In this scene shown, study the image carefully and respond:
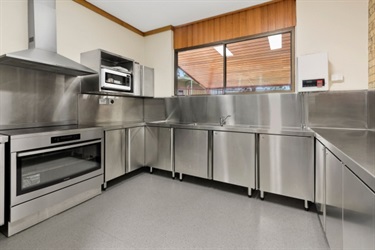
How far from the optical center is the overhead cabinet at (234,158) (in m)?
2.55

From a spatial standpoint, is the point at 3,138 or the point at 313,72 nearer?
the point at 3,138

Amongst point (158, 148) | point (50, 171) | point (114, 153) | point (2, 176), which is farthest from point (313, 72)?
point (2, 176)

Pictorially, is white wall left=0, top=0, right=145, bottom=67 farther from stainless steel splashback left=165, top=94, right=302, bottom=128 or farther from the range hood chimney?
stainless steel splashback left=165, top=94, right=302, bottom=128

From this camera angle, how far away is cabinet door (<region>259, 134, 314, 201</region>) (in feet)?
7.22

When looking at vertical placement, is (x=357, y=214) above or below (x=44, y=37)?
below

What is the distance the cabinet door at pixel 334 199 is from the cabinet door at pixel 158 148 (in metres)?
2.26

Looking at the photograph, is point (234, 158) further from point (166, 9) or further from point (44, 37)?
point (44, 37)

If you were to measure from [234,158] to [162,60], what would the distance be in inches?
96.0

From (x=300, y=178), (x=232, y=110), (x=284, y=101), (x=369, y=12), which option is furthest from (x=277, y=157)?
(x=369, y=12)

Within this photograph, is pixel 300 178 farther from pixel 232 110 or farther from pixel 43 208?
pixel 43 208

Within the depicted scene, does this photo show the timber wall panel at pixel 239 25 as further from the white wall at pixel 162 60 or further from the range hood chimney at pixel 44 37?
the range hood chimney at pixel 44 37

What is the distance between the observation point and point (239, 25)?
316 cm

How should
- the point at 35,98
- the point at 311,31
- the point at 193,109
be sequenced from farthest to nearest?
the point at 193,109, the point at 311,31, the point at 35,98

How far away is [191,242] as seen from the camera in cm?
167
